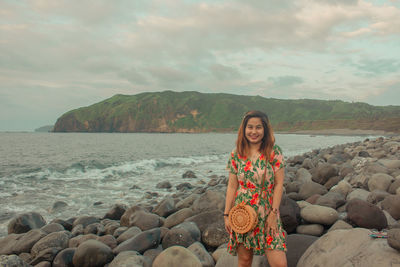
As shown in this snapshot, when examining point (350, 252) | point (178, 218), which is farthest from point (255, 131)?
point (178, 218)

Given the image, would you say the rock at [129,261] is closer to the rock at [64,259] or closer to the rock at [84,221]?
the rock at [64,259]

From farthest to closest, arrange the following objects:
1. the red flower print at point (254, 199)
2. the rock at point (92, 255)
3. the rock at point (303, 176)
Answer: the rock at point (303, 176)
the rock at point (92, 255)
the red flower print at point (254, 199)

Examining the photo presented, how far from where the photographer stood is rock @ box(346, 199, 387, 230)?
4715 mm

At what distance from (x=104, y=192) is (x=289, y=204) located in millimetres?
10034

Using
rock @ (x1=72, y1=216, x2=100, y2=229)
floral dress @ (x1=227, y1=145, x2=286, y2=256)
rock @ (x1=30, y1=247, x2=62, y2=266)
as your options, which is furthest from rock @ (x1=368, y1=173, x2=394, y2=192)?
rock @ (x1=72, y1=216, x2=100, y2=229)

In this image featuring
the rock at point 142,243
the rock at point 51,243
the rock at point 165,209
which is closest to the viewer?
the rock at point 142,243

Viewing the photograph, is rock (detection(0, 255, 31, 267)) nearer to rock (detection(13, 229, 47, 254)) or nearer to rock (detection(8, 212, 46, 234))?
rock (detection(13, 229, 47, 254))

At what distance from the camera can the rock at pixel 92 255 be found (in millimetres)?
4922

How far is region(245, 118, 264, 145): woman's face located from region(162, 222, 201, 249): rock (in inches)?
114

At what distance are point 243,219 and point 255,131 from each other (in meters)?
1.02

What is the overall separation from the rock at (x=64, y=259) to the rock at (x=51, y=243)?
451mm

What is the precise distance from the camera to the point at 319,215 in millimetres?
5125

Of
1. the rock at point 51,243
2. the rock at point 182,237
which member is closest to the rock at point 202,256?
the rock at point 182,237

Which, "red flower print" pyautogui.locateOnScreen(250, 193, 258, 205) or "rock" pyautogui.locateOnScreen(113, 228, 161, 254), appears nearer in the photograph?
"red flower print" pyautogui.locateOnScreen(250, 193, 258, 205)
